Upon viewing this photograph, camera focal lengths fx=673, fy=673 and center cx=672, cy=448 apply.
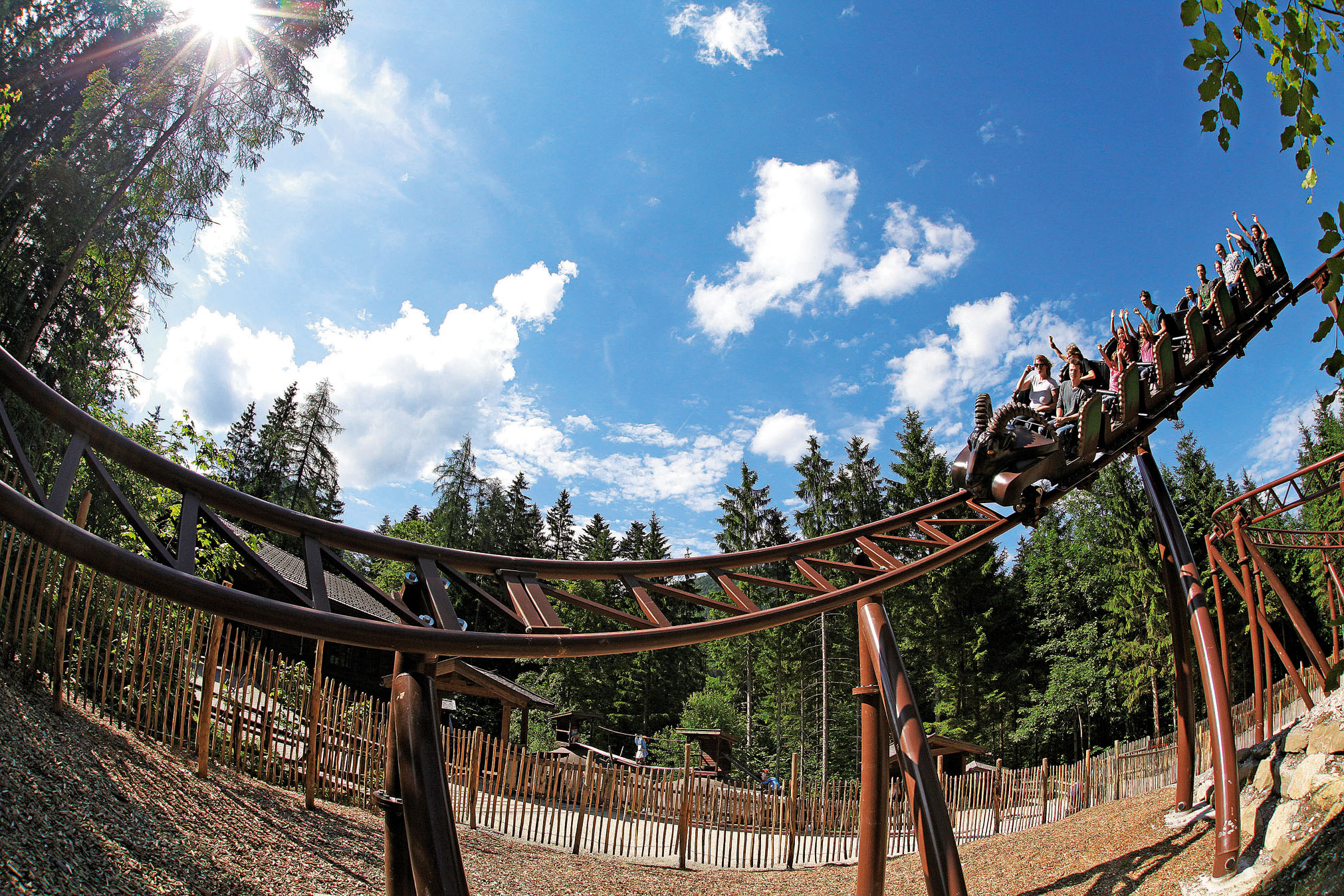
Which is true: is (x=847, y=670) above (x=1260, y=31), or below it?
below

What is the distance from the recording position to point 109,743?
5941 mm

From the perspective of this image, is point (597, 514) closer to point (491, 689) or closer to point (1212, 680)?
point (491, 689)

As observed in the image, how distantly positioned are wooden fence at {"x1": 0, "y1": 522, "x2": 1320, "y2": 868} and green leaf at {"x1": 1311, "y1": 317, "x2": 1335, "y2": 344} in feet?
19.2

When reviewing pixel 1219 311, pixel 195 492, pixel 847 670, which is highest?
pixel 1219 311

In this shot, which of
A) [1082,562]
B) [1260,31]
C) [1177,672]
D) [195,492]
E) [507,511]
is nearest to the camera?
[1260,31]

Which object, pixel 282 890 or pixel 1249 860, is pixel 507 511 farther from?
pixel 1249 860

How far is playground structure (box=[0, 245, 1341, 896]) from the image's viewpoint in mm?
Answer: 2336

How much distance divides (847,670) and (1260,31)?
97.3 ft

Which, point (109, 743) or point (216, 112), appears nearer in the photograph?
point (109, 743)

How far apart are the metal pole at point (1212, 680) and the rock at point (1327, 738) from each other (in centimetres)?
50

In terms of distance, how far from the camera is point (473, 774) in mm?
9625

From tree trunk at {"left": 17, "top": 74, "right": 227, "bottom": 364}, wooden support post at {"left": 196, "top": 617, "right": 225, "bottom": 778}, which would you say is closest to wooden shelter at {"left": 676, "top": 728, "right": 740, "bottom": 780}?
wooden support post at {"left": 196, "top": 617, "right": 225, "bottom": 778}

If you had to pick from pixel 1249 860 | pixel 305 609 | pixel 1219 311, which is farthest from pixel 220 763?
pixel 1219 311

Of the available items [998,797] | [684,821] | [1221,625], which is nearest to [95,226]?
[684,821]
